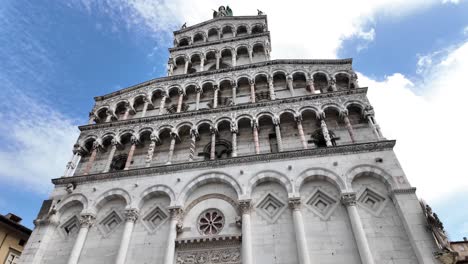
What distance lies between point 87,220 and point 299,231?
9170 millimetres

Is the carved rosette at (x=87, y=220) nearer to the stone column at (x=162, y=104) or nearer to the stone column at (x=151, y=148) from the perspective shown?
the stone column at (x=151, y=148)

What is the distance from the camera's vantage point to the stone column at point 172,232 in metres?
11.6

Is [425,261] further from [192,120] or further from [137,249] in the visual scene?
[192,120]

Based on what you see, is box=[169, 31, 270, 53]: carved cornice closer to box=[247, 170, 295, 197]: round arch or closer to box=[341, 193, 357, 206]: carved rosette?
box=[247, 170, 295, 197]: round arch

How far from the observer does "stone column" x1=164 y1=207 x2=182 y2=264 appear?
11578 mm

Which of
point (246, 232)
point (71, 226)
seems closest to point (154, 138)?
point (71, 226)

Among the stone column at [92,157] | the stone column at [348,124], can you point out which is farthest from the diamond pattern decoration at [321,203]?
the stone column at [92,157]

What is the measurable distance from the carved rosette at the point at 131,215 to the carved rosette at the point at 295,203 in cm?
660

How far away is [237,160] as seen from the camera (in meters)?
13.9

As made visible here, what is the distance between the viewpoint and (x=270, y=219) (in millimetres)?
12211

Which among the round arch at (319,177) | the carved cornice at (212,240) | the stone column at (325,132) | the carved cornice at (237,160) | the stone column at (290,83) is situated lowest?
the carved cornice at (212,240)

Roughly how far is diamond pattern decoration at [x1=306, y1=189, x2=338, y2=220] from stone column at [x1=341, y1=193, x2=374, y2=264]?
0.53 metres

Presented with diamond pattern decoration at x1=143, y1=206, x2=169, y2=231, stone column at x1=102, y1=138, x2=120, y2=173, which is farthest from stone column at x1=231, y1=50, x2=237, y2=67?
diamond pattern decoration at x1=143, y1=206, x2=169, y2=231

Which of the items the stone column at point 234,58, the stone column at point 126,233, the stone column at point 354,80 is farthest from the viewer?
the stone column at point 234,58
